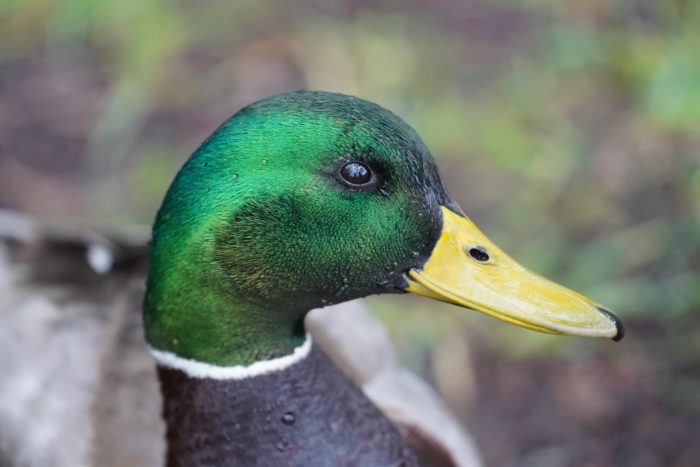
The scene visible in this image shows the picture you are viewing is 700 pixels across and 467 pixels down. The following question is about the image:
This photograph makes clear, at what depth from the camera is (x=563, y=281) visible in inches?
111

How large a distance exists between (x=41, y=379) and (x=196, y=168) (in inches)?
36.5

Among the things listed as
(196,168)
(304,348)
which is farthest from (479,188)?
(196,168)

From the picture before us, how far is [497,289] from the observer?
1.41 metres

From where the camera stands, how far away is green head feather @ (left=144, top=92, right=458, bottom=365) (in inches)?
53.6

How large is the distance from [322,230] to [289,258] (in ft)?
0.20

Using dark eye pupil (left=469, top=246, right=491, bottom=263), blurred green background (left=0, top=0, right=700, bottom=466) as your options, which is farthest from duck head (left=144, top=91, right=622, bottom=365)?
blurred green background (left=0, top=0, right=700, bottom=466)

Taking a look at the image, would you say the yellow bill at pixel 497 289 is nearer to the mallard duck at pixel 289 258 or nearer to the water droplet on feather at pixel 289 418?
the mallard duck at pixel 289 258

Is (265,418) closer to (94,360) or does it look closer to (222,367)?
(222,367)

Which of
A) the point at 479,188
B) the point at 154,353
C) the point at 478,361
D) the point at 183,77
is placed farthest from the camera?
the point at 183,77

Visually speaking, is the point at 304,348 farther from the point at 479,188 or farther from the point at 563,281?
the point at 479,188

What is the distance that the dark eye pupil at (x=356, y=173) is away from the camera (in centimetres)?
136

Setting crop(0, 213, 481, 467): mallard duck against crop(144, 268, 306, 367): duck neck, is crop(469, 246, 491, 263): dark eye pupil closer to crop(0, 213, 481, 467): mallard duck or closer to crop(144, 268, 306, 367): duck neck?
crop(144, 268, 306, 367): duck neck

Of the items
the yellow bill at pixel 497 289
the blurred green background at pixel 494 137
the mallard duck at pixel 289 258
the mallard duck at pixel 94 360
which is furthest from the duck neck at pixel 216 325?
the blurred green background at pixel 494 137

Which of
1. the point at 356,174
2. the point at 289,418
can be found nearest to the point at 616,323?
the point at 356,174
